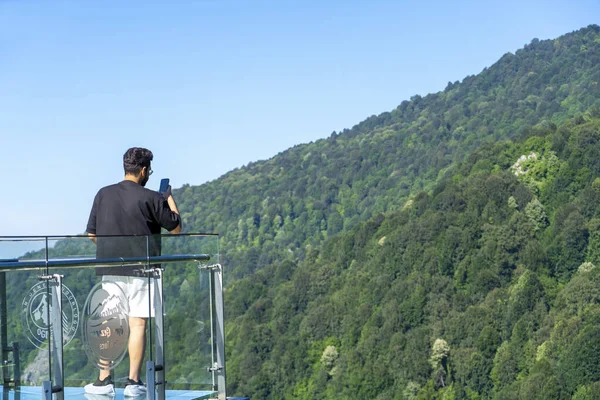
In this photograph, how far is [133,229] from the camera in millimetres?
4254

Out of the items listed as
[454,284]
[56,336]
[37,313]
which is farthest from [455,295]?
[37,313]

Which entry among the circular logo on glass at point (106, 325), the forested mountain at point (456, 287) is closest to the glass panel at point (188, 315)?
the circular logo on glass at point (106, 325)

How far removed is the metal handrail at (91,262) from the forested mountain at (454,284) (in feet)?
171

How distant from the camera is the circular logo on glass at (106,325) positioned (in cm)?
381

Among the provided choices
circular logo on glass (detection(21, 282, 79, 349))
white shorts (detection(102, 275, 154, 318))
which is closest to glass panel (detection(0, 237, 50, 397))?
circular logo on glass (detection(21, 282, 79, 349))

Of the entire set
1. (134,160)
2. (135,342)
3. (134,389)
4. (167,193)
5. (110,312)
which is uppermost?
(134,160)

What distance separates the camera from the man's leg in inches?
157

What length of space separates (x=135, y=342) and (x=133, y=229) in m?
0.53

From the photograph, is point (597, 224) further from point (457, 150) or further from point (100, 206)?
point (100, 206)

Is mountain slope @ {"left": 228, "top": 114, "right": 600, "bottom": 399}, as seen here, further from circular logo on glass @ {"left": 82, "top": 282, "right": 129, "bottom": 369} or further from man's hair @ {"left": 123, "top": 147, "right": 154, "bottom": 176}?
circular logo on glass @ {"left": 82, "top": 282, "right": 129, "bottom": 369}

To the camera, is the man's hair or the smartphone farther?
the smartphone

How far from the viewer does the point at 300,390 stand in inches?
2778

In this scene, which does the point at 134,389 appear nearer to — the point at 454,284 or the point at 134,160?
the point at 134,160

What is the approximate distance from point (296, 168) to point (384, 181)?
15.4 meters
